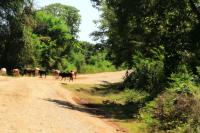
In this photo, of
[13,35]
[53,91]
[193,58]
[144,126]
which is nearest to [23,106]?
[144,126]

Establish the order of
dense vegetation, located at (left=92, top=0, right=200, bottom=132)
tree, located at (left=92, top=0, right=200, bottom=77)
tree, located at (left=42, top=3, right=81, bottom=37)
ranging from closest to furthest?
dense vegetation, located at (left=92, top=0, right=200, bottom=132), tree, located at (left=92, top=0, right=200, bottom=77), tree, located at (left=42, top=3, right=81, bottom=37)

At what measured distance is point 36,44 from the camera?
83.3 meters

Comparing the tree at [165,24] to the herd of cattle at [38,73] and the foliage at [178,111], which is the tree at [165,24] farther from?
the herd of cattle at [38,73]

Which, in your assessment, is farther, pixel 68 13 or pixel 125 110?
pixel 68 13

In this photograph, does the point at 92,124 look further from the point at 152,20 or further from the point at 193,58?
the point at 152,20

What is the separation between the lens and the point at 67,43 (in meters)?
94.8

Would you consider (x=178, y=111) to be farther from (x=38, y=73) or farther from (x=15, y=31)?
(x=15, y=31)

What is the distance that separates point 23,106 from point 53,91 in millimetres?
15627

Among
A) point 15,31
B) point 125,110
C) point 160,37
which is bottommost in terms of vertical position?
point 125,110

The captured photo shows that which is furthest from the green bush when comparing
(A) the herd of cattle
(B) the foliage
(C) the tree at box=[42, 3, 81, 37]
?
(C) the tree at box=[42, 3, 81, 37]

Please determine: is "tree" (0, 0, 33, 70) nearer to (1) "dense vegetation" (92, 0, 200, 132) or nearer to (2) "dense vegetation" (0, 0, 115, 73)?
(2) "dense vegetation" (0, 0, 115, 73)

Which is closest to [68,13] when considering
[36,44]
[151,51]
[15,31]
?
[36,44]

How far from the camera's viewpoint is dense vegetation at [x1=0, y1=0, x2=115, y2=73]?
228ft

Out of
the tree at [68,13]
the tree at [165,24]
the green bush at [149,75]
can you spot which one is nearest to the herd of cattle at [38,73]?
the green bush at [149,75]
